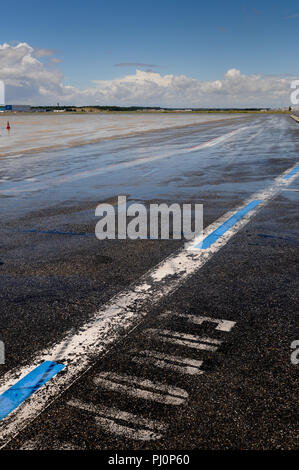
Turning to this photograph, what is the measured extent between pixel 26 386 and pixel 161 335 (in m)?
0.98

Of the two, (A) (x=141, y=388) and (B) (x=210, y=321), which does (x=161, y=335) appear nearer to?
(B) (x=210, y=321)

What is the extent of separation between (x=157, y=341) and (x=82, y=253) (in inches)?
89.4

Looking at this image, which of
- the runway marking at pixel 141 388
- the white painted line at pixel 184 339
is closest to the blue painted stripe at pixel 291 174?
the white painted line at pixel 184 339

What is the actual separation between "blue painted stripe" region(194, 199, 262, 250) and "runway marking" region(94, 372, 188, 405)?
110 inches

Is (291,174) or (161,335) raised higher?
(291,174)

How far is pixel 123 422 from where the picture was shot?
2201 mm

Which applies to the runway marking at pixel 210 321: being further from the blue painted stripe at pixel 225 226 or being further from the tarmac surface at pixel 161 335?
the blue painted stripe at pixel 225 226

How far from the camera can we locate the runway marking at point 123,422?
2113mm

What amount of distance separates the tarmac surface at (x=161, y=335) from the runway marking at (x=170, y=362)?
0.04 ft

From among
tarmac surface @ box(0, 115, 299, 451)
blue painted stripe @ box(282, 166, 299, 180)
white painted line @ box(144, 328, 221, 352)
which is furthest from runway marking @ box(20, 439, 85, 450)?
blue painted stripe @ box(282, 166, 299, 180)

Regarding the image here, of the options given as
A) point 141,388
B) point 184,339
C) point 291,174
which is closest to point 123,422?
point 141,388

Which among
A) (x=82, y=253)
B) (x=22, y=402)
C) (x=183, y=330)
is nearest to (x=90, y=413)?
(x=22, y=402)
